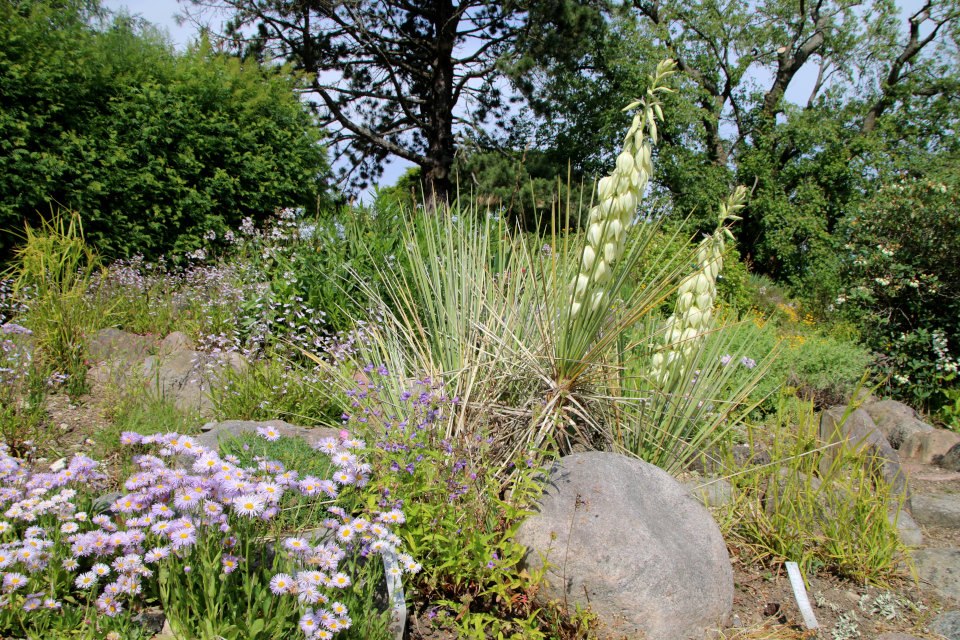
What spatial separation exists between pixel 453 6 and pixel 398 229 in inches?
385

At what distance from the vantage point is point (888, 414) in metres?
5.76

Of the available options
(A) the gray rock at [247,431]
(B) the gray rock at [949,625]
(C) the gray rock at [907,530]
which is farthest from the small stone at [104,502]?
(C) the gray rock at [907,530]

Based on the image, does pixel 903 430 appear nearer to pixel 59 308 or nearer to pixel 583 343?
→ pixel 583 343

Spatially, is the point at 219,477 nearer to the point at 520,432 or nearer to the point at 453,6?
the point at 520,432

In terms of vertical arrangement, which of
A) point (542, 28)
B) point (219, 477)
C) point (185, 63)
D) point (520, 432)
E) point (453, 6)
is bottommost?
point (520, 432)

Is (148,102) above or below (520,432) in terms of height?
above

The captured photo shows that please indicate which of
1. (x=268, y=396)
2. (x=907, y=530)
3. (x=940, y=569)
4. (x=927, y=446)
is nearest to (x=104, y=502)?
(x=268, y=396)

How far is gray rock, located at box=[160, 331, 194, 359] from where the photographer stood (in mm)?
4690

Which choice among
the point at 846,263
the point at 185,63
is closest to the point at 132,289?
the point at 185,63

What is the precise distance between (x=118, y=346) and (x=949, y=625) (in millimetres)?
5539

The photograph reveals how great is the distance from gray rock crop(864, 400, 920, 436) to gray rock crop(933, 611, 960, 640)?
354 centimetres

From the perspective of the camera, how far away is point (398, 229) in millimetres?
5121

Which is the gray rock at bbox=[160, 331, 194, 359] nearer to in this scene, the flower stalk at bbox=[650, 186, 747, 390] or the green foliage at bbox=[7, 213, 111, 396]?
the green foliage at bbox=[7, 213, 111, 396]

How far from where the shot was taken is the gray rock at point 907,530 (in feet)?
10.7
